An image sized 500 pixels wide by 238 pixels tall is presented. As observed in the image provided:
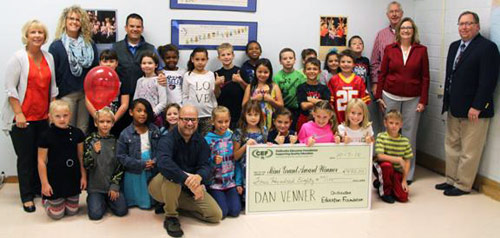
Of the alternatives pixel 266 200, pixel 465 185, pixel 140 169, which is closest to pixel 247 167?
pixel 266 200

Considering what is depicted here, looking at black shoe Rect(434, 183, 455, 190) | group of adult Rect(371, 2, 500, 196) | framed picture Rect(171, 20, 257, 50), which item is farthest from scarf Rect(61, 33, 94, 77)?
black shoe Rect(434, 183, 455, 190)

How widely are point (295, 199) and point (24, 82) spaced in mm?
2224

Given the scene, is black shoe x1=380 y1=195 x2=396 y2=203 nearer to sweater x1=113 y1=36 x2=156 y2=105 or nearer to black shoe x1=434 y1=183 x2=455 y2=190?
black shoe x1=434 y1=183 x2=455 y2=190

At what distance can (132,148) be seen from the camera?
375cm

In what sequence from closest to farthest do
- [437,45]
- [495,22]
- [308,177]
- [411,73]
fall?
[308,177] < [495,22] < [411,73] < [437,45]

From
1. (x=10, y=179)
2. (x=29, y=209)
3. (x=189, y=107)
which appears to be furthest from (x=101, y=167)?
(x=10, y=179)

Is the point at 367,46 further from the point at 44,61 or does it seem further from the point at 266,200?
the point at 44,61

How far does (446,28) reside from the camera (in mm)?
4844

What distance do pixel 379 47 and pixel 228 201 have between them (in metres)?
2.37

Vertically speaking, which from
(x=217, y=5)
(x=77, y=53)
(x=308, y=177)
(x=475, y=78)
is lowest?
(x=308, y=177)

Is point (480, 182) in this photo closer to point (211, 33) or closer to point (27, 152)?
point (211, 33)

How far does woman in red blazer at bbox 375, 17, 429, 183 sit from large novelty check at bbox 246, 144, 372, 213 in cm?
107

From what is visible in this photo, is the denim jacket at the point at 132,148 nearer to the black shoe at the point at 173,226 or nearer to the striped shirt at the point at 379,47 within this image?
the black shoe at the point at 173,226

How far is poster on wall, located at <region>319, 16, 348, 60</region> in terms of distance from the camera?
5047mm
